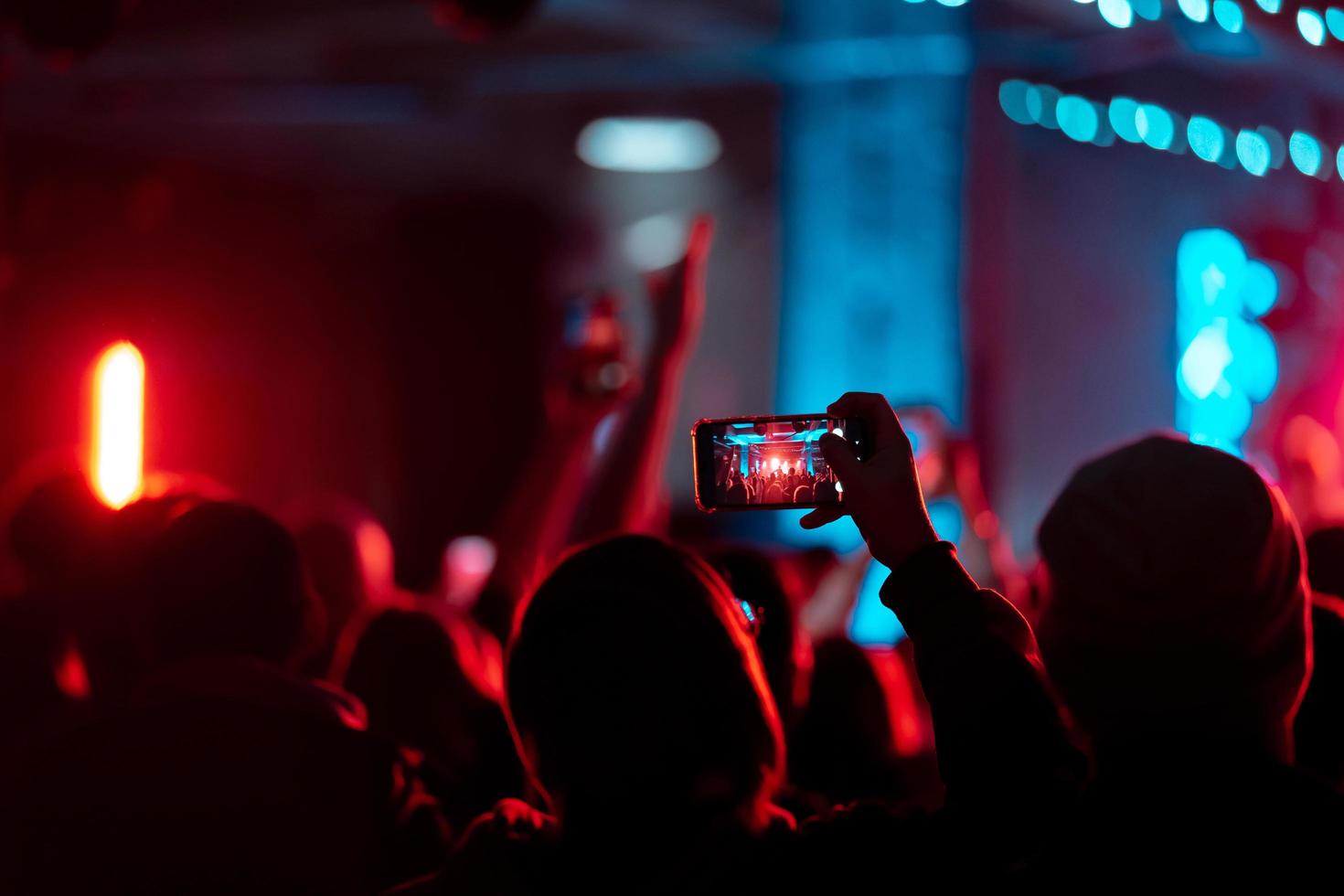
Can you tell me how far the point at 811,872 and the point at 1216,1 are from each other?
4709 millimetres

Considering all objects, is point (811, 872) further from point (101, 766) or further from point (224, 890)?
point (101, 766)

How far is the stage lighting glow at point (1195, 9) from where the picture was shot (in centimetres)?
469

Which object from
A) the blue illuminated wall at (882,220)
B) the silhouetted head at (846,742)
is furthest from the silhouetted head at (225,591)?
the blue illuminated wall at (882,220)

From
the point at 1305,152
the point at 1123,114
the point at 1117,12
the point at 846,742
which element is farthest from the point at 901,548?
the point at 1305,152

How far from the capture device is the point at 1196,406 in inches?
259

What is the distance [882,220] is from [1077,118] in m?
1.43

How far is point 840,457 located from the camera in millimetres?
1008

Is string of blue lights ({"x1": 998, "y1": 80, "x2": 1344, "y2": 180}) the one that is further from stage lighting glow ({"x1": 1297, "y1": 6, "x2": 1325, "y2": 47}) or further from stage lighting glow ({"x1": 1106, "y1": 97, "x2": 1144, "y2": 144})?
stage lighting glow ({"x1": 1297, "y1": 6, "x2": 1325, "y2": 47})

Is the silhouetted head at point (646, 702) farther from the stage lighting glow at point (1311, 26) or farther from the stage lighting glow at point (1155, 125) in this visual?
the stage lighting glow at point (1155, 125)

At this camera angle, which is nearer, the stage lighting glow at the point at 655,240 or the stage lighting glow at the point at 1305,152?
the stage lighting glow at the point at 1305,152

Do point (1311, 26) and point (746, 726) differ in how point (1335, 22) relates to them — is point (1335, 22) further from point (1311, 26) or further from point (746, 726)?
point (746, 726)

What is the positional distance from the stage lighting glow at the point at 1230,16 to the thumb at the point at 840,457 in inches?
173

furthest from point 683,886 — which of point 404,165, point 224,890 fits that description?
point 404,165

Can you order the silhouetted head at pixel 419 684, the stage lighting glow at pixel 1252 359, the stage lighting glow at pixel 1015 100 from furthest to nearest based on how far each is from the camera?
the stage lighting glow at pixel 1252 359 < the stage lighting glow at pixel 1015 100 < the silhouetted head at pixel 419 684
